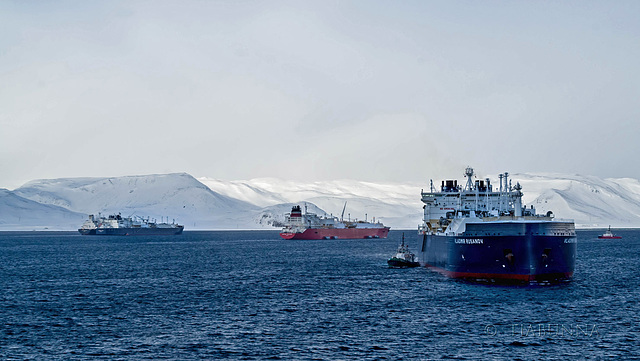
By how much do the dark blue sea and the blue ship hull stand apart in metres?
1.89

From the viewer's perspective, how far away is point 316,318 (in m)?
54.1

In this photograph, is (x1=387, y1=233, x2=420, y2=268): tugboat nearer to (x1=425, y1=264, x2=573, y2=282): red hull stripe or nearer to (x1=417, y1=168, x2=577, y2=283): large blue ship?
(x1=417, y1=168, x2=577, y2=283): large blue ship

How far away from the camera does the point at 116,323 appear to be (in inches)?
2053

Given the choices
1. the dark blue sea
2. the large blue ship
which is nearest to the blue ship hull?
the large blue ship

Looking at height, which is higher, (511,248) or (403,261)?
(511,248)

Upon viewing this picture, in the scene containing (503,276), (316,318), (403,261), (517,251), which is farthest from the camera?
(403,261)

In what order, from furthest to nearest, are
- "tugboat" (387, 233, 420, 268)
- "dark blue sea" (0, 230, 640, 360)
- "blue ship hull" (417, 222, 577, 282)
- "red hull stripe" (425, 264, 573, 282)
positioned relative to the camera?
"tugboat" (387, 233, 420, 268), "red hull stripe" (425, 264, 573, 282), "blue ship hull" (417, 222, 577, 282), "dark blue sea" (0, 230, 640, 360)

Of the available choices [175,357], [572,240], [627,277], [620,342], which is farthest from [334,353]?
[627,277]

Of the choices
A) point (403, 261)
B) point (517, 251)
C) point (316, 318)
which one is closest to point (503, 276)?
point (517, 251)

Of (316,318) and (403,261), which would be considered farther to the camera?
(403,261)

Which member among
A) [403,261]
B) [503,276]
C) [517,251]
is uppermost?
[517,251]

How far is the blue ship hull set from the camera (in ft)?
223

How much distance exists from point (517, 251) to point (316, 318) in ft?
82.6

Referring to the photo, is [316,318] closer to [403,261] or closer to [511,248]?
[511,248]
